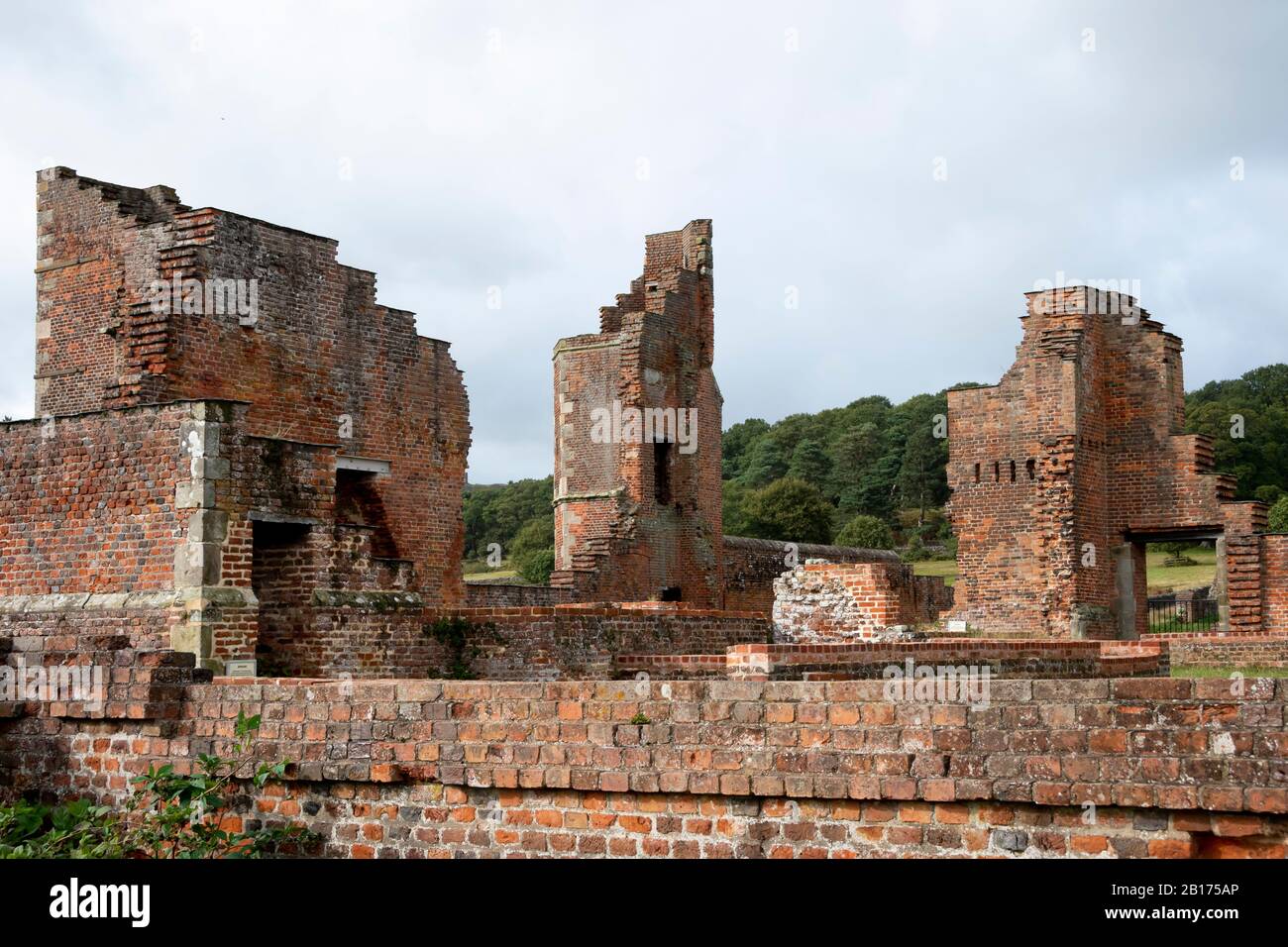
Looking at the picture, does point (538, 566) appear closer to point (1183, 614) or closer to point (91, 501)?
point (1183, 614)

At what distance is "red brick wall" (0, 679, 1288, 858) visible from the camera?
19.5ft

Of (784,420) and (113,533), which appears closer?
(113,533)

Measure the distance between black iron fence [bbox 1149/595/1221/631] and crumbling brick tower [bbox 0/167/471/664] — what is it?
1969 cm

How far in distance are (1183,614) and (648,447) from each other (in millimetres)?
15906

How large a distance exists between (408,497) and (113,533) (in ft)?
34.9

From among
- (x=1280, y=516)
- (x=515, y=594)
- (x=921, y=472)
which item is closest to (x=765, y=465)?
(x=921, y=472)

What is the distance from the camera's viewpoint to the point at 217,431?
44.7 ft

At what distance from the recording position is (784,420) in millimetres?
96062

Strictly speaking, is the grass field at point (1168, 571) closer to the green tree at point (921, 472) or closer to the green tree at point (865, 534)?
the green tree at point (865, 534)

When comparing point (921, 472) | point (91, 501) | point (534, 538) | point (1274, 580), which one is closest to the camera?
point (91, 501)

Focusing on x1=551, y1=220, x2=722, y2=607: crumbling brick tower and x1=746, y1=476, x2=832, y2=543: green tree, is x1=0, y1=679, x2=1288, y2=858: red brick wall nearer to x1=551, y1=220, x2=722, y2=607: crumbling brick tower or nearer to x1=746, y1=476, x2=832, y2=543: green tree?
x1=551, y1=220, x2=722, y2=607: crumbling brick tower

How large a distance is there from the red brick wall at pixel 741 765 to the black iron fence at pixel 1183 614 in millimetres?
29370
